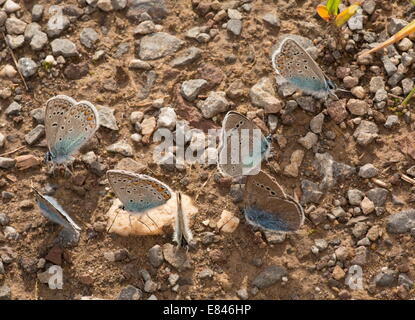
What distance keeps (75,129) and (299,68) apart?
7.60 ft

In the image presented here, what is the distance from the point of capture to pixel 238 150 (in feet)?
19.0

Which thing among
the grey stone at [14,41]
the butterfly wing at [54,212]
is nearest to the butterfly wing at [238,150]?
the butterfly wing at [54,212]

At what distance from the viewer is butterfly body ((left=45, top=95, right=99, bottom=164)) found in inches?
229

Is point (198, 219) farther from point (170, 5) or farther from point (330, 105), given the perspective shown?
point (170, 5)

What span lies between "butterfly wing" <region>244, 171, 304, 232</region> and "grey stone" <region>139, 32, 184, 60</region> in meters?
1.97

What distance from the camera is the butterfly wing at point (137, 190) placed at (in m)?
5.36

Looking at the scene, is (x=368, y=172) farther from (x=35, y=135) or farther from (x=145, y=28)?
(x=35, y=135)

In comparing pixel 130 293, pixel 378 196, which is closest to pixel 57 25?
pixel 130 293

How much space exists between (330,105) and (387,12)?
1360 mm

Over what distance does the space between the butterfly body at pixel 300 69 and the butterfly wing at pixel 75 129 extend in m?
1.92

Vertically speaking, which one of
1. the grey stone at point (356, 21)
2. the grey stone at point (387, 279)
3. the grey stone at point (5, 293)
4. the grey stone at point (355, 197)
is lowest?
the grey stone at point (5, 293)

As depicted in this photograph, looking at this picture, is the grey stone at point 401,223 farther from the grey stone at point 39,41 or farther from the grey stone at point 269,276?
the grey stone at point 39,41

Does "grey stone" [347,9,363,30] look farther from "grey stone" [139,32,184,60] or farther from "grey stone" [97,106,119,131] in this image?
"grey stone" [97,106,119,131]
